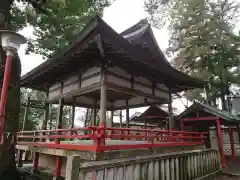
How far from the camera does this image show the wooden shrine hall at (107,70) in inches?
236

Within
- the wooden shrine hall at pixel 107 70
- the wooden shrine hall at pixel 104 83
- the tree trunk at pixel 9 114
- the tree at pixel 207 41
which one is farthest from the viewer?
the tree at pixel 207 41

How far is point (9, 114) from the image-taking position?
25.8ft

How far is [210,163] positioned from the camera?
9352 millimetres

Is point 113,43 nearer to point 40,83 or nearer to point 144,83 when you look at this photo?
point 144,83

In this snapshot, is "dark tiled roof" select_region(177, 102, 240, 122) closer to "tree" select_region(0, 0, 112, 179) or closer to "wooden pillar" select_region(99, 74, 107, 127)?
"wooden pillar" select_region(99, 74, 107, 127)

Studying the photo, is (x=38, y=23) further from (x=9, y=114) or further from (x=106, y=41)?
(x=106, y=41)

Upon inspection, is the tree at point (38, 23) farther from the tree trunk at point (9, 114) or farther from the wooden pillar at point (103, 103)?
the wooden pillar at point (103, 103)

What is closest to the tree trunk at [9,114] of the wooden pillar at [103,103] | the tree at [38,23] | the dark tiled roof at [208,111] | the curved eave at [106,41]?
the tree at [38,23]

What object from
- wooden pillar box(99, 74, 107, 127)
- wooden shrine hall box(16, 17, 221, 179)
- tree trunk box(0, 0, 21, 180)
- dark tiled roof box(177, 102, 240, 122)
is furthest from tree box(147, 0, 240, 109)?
tree trunk box(0, 0, 21, 180)

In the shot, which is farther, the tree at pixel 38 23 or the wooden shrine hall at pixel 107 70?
the tree at pixel 38 23

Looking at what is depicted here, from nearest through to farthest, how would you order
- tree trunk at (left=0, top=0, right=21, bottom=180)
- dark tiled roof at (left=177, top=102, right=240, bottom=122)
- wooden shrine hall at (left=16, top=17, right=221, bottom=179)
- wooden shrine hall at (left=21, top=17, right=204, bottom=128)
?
wooden shrine hall at (left=16, top=17, right=221, bottom=179) < wooden shrine hall at (left=21, top=17, right=204, bottom=128) < tree trunk at (left=0, top=0, right=21, bottom=180) < dark tiled roof at (left=177, top=102, right=240, bottom=122)

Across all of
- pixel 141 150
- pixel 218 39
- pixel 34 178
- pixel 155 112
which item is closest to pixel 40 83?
pixel 34 178

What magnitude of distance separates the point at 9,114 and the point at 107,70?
4.84 meters

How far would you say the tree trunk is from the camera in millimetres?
7378
